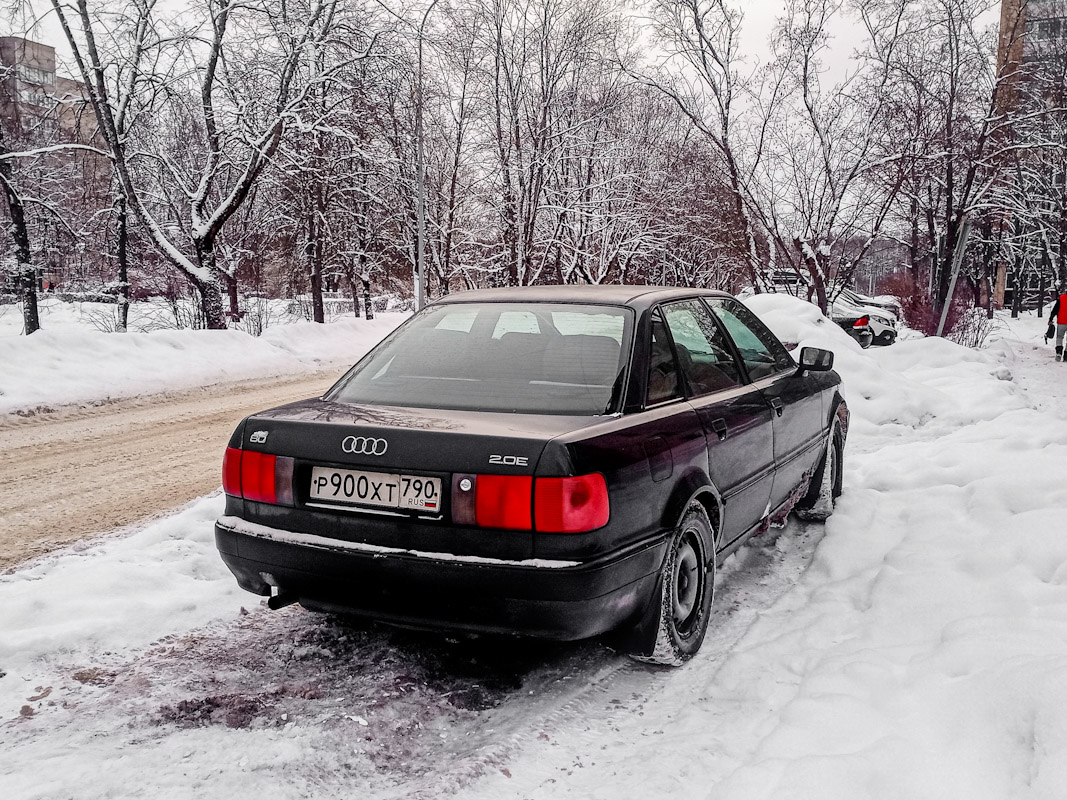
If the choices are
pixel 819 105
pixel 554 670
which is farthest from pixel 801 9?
pixel 554 670

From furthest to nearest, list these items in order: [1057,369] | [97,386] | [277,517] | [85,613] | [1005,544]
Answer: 1. [1057,369]
2. [97,386]
3. [1005,544]
4. [85,613]
5. [277,517]

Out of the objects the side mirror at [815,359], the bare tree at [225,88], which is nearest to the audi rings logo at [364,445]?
the side mirror at [815,359]

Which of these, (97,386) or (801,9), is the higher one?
(801,9)

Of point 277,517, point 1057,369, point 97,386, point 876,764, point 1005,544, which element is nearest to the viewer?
point 876,764

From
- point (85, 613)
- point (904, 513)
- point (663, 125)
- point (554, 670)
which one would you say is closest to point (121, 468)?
point (85, 613)

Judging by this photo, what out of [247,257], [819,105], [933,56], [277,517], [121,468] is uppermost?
[933,56]

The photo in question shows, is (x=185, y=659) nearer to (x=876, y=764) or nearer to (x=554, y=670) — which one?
(x=554, y=670)

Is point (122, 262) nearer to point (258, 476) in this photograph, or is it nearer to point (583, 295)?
point (583, 295)

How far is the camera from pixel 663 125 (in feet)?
102

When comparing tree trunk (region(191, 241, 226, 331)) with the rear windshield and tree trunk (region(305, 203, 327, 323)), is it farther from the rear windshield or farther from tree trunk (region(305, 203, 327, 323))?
the rear windshield

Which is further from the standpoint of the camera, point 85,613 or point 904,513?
point 904,513

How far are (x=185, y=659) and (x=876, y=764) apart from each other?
8.11 feet

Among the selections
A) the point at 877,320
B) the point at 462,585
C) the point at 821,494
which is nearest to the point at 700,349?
the point at 462,585

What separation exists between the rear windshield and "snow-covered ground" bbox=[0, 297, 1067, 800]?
3.40 ft
